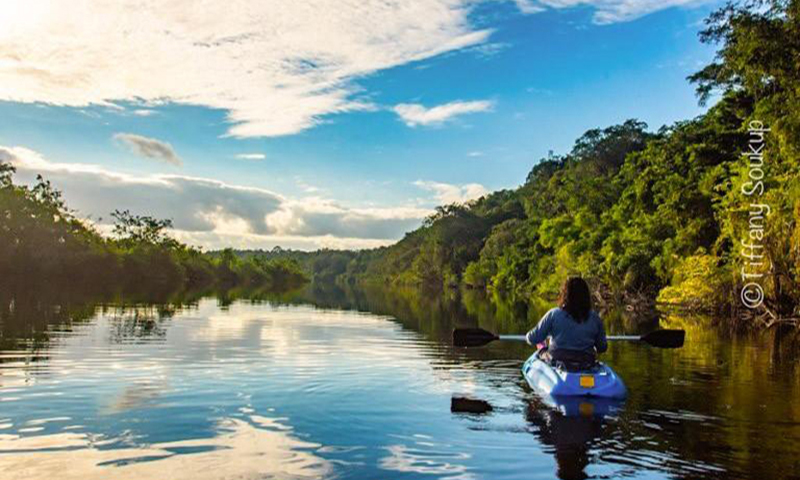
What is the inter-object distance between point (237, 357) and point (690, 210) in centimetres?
3150

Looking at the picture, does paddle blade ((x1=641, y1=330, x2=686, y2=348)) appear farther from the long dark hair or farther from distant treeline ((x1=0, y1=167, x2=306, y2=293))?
distant treeline ((x1=0, y1=167, x2=306, y2=293))

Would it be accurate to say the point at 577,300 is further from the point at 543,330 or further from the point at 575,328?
the point at 543,330

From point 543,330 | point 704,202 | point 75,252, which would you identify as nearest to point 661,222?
point 704,202

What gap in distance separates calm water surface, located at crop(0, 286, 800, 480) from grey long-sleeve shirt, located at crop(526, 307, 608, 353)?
940 millimetres

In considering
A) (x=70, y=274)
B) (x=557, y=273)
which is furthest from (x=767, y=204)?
(x=70, y=274)

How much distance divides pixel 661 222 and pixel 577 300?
37311 mm

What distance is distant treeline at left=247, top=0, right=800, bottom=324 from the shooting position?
954 inches

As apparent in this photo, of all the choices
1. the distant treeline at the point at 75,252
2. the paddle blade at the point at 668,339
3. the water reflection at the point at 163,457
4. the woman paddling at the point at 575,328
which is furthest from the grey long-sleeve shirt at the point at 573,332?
the distant treeline at the point at 75,252

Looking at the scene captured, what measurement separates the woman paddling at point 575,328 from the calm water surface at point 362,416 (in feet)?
2.75

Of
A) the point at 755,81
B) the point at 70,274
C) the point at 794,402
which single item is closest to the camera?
the point at 794,402

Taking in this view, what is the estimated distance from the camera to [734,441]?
7.94m

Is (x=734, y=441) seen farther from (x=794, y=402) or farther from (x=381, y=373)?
(x=381, y=373)

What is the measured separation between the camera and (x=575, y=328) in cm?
1002

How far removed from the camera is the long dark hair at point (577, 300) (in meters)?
9.91
